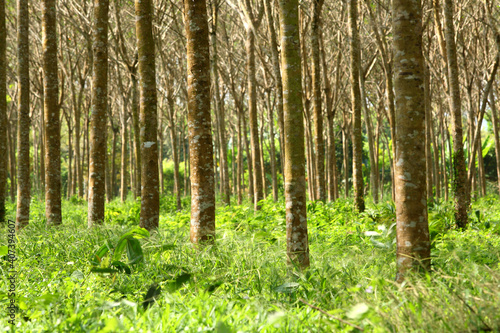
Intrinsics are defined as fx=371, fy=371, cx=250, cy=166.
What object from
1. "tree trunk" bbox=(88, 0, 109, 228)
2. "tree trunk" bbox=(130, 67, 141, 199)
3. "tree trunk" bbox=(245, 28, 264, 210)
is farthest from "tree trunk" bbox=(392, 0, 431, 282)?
"tree trunk" bbox=(130, 67, 141, 199)

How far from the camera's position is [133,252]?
3.63m

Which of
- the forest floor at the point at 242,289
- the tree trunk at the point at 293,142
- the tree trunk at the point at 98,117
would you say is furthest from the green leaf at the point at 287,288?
the tree trunk at the point at 98,117

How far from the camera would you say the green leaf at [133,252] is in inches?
142

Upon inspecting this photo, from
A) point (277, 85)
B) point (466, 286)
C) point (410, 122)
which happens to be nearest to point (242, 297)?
point (466, 286)

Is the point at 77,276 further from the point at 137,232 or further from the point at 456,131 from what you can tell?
the point at 456,131

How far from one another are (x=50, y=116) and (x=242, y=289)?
505 centimetres

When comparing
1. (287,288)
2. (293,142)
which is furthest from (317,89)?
(287,288)

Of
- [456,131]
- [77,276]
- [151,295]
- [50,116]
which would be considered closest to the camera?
[151,295]

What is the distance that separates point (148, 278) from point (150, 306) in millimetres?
649

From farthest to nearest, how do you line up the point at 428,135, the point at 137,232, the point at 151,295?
the point at 428,135 → the point at 137,232 → the point at 151,295

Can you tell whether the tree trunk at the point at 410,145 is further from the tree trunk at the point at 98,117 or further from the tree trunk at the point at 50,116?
the tree trunk at the point at 50,116

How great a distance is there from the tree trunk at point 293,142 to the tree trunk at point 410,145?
955 millimetres

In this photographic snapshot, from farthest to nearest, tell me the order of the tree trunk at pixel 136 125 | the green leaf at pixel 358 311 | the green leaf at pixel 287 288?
the tree trunk at pixel 136 125
the green leaf at pixel 287 288
the green leaf at pixel 358 311

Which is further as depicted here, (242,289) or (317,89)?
(317,89)
